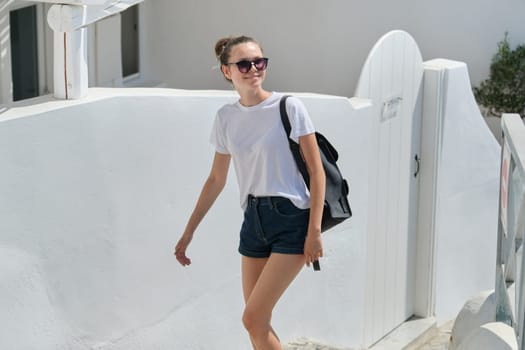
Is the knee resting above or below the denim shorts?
below

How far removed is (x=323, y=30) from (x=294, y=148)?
27.5 feet

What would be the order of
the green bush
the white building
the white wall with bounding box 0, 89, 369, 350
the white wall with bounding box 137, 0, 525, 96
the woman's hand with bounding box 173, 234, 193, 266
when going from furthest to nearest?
the white wall with bounding box 137, 0, 525, 96 < the green bush < the woman's hand with bounding box 173, 234, 193, 266 < the white building < the white wall with bounding box 0, 89, 369, 350

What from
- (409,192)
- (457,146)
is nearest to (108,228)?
(409,192)

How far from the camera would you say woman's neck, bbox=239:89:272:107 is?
4438 mm

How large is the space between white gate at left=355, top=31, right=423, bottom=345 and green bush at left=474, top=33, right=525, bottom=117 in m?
4.33

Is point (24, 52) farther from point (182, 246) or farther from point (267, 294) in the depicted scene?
point (267, 294)

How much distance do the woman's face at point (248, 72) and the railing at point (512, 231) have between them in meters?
1.14

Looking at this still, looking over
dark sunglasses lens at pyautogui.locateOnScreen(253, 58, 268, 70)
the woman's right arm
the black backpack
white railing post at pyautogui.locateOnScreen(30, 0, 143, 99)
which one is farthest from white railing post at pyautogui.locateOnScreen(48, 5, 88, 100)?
the black backpack

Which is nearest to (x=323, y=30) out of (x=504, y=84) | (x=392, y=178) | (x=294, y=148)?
(x=504, y=84)

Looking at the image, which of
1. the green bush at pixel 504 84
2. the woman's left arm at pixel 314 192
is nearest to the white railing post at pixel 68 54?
the woman's left arm at pixel 314 192

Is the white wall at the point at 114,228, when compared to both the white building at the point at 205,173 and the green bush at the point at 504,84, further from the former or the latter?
the green bush at the point at 504,84

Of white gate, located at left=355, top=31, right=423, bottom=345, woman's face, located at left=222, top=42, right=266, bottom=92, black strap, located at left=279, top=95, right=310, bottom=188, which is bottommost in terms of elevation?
white gate, located at left=355, top=31, right=423, bottom=345

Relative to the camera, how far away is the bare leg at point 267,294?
4.44 m

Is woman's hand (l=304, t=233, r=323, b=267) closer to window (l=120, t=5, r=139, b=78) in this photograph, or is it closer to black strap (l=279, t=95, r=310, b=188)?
black strap (l=279, t=95, r=310, b=188)
